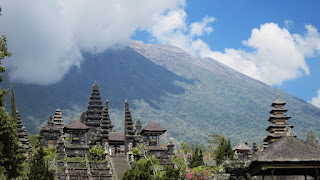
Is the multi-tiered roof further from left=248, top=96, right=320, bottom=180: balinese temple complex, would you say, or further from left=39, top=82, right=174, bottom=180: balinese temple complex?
left=248, top=96, right=320, bottom=180: balinese temple complex

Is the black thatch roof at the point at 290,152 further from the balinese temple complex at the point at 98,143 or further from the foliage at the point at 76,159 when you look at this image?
the foliage at the point at 76,159

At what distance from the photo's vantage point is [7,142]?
25469mm

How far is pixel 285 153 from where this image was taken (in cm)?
2275

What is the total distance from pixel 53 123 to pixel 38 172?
55464 mm

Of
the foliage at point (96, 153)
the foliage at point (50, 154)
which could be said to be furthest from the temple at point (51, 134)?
the foliage at point (96, 153)

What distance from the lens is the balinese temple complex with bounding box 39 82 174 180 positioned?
48719 mm

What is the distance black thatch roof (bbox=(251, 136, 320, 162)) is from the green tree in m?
13.7

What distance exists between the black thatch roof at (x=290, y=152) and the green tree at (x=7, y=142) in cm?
1367

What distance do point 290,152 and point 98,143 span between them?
4198cm

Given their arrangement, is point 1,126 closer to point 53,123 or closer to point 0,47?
point 0,47

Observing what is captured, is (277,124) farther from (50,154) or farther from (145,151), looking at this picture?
(50,154)

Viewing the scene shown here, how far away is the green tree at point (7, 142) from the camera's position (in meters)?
24.2

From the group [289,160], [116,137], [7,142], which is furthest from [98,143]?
[289,160]

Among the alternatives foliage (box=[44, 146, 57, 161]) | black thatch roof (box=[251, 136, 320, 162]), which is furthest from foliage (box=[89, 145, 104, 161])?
black thatch roof (box=[251, 136, 320, 162])
